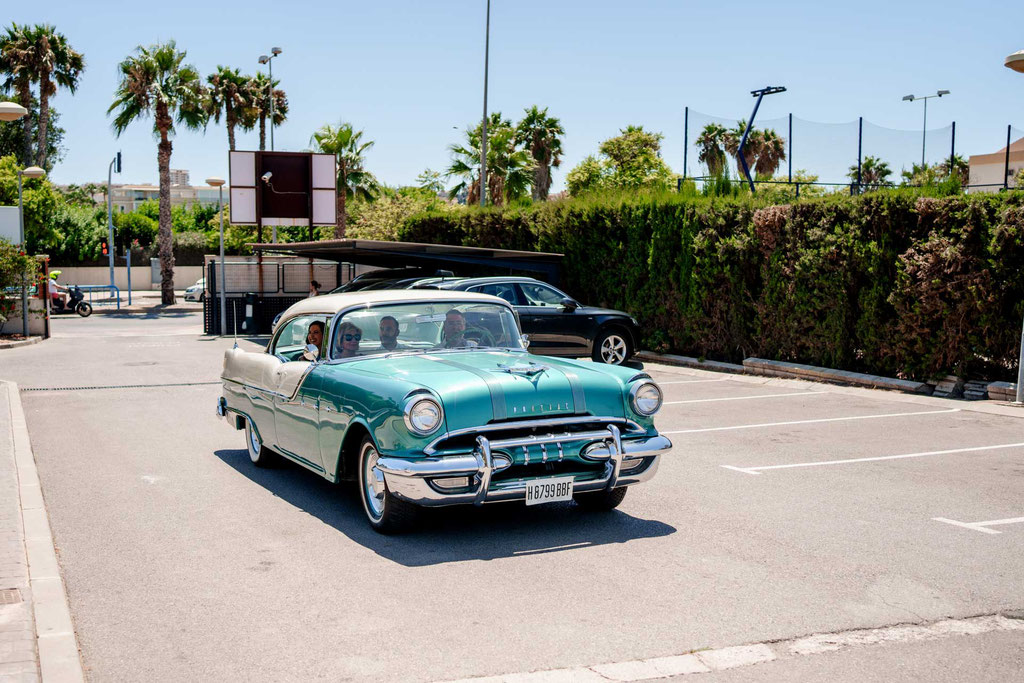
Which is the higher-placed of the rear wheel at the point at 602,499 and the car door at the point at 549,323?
the car door at the point at 549,323

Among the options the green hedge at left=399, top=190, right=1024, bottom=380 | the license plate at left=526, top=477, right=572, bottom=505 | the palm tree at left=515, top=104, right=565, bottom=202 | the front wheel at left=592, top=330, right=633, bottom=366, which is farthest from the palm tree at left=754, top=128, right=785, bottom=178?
the license plate at left=526, top=477, right=572, bottom=505

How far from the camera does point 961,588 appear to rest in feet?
17.9

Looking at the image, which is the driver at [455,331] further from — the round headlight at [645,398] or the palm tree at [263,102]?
the palm tree at [263,102]

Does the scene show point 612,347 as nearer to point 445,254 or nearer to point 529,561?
point 445,254

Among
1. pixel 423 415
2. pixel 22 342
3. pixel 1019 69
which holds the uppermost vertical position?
pixel 1019 69

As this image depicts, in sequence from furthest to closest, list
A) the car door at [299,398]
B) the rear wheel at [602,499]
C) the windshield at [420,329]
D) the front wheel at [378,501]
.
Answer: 1. the windshield at [420,329]
2. the car door at [299,398]
3. the rear wheel at [602,499]
4. the front wheel at [378,501]

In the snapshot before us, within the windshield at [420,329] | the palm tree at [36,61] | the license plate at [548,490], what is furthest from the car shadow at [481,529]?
the palm tree at [36,61]

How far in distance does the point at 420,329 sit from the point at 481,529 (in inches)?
66.5

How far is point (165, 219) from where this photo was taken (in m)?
43.9

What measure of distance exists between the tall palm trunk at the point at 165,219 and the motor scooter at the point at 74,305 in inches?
199

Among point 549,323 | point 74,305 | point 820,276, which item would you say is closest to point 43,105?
point 74,305

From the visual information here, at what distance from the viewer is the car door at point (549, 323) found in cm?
1738

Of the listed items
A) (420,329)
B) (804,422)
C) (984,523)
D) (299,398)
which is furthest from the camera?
(804,422)

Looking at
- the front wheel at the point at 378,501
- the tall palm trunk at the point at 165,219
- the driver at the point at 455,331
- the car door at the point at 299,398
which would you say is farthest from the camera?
the tall palm trunk at the point at 165,219
